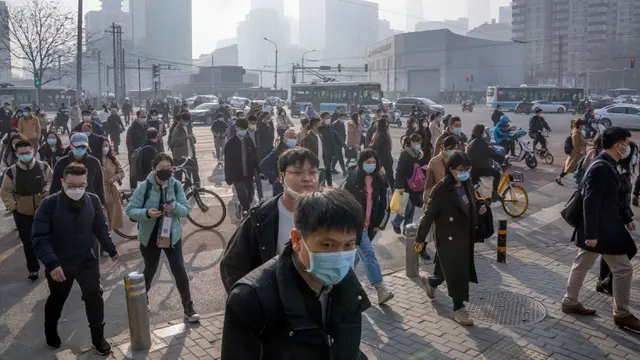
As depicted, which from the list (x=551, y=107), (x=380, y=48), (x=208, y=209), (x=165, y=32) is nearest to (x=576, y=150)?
(x=208, y=209)

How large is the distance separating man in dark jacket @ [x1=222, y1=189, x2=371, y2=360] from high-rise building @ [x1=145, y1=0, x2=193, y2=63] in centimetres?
18772

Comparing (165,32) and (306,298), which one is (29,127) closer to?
(306,298)

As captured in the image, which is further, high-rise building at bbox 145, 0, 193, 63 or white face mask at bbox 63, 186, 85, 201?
high-rise building at bbox 145, 0, 193, 63

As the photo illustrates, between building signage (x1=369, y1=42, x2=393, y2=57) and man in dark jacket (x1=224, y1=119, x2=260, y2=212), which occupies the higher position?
building signage (x1=369, y1=42, x2=393, y2=57)

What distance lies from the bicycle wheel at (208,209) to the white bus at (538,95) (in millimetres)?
49810

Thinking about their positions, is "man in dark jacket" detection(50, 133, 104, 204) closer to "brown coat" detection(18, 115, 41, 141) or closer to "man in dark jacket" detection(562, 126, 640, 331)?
"man in dark jacket" detection(562, 126, 640, 331)

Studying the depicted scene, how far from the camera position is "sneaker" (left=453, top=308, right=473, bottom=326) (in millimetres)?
5855

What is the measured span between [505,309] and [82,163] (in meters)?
5.32

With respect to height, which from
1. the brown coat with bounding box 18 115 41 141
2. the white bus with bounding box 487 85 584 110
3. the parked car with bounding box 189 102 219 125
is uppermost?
the white bus with bounding box 487 85 584 110

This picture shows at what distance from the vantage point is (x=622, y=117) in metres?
33.2

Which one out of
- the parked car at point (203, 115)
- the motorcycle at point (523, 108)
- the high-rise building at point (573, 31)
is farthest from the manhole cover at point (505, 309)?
the high-rise building at point (573, 31)

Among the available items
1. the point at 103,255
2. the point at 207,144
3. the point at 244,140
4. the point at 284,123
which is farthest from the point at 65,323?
the point at 207,144

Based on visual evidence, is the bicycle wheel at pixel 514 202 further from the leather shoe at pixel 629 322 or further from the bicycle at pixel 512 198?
the leather shoe at pixel 629 322

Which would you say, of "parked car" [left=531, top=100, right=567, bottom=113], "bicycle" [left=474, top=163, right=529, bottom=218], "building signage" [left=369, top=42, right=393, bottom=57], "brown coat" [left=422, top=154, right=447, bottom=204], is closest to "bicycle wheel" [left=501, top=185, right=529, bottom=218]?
"bicycle" [left=474, top=163, right=529, bottom=218]
